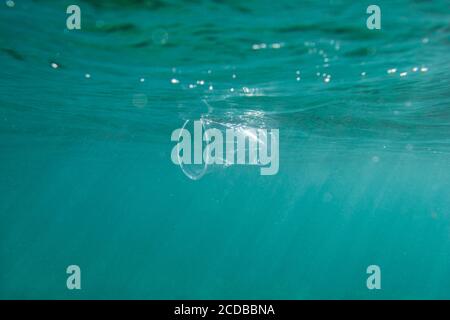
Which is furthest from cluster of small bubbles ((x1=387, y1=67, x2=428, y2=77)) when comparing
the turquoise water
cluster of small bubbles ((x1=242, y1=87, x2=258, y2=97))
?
cluster of small bubbles ((x1=242, y1=87, x2=258, y2=97))

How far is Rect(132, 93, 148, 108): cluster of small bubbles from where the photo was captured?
16.5 meters

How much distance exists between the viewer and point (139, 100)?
17.4m

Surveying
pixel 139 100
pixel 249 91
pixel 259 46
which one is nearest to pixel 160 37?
pixel 259 46

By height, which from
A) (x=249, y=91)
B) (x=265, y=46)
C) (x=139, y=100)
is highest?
(x=139, y=100)

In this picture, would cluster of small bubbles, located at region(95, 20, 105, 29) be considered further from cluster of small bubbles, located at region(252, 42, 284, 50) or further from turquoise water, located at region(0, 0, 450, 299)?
cluster of small bubbles, located at region(252, 42, 284, 50)

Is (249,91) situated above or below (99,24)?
above

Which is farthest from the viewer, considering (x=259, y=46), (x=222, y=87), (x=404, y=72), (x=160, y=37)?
(x=222, y=87)

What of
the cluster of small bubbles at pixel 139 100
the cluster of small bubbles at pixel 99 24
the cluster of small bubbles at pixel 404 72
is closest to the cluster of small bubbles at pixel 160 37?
the cluster of small bubbles at pixel 99 24

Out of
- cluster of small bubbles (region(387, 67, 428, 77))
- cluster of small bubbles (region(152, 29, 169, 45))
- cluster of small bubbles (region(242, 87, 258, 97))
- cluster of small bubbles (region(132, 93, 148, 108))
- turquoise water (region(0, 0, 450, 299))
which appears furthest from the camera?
cluster of small bubbles (region(132, 93, 148, 108))

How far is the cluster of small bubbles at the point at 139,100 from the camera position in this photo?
1648cm

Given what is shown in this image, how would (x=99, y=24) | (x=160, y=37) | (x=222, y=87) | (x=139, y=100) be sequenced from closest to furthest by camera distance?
(x=99, y=24), (x=160, y=37), (x=222, y=87), (x=139, y=100)

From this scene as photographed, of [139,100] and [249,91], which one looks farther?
[139,100]

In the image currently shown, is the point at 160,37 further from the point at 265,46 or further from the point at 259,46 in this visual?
the point at 265,46
